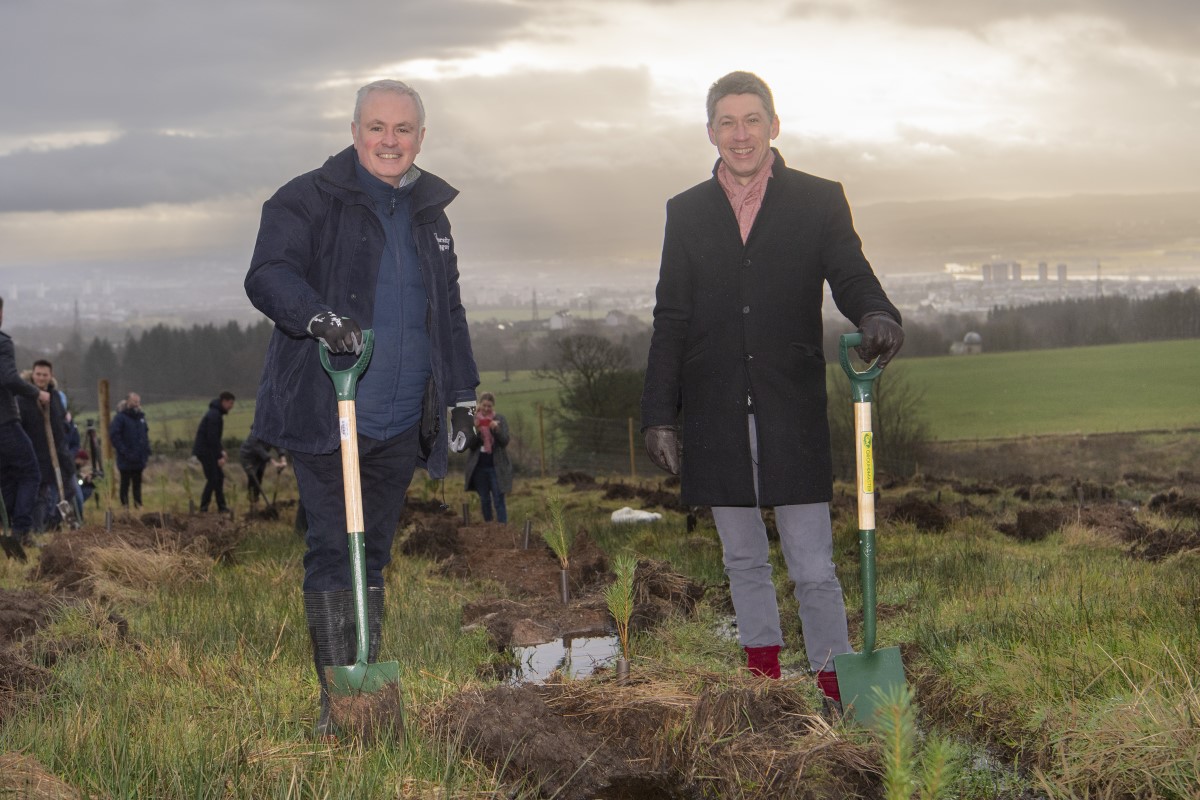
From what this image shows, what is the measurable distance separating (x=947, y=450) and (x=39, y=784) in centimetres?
4613

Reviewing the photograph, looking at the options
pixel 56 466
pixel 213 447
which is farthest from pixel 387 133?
pixel 213 447

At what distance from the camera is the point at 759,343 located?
4.21 metres

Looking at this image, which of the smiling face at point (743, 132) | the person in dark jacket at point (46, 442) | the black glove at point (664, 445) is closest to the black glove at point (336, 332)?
the black glove at point (664, 445)

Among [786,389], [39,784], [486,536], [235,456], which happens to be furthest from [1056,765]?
[235,456]

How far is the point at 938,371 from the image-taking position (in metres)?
79.2

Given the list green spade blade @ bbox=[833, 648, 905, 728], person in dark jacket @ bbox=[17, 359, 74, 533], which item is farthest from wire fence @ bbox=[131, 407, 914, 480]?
green spade blade @ bbox=[833, 648, 905, 728]

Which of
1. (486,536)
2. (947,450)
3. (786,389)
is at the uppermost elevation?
(786,389)

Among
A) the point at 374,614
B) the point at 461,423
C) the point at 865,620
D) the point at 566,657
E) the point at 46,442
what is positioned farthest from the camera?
the point at 46,442

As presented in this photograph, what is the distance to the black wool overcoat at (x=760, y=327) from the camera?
4215mm

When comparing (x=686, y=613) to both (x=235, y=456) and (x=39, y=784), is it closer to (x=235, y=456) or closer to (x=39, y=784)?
(x=39, y=784)

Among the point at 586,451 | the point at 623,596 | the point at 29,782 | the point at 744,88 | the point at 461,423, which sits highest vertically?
the point at 744,88

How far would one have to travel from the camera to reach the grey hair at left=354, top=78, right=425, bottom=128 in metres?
3.96

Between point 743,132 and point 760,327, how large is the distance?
685mm

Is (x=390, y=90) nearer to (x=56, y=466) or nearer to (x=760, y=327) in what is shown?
(x=760, y=327)
